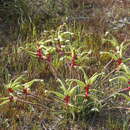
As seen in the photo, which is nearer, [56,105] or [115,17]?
[56,105]

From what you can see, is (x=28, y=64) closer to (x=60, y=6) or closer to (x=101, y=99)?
(x=101, y=99)

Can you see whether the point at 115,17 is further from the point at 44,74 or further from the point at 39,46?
the point at 39,46

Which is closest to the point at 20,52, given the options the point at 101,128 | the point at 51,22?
the point at 51,22

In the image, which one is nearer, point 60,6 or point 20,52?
point 20,52

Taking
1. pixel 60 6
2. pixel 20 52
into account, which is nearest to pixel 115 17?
pixel 60 6

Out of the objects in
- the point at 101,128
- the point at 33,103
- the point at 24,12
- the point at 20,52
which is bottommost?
the point at 101,128

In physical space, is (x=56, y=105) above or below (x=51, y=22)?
below

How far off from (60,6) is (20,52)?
110cm

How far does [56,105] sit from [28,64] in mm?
660

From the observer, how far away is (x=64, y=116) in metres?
2.76

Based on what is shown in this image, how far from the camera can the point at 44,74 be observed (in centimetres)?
331

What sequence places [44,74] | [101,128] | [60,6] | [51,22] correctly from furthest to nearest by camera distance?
[60,6]
[51,22]
[44,74]
[101,128]

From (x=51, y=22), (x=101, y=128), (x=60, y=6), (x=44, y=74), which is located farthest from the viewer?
(x=60, y=6)

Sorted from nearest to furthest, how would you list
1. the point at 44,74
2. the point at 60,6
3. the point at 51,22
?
the point at 44,74, the point at 51,22, the point at 60,6
